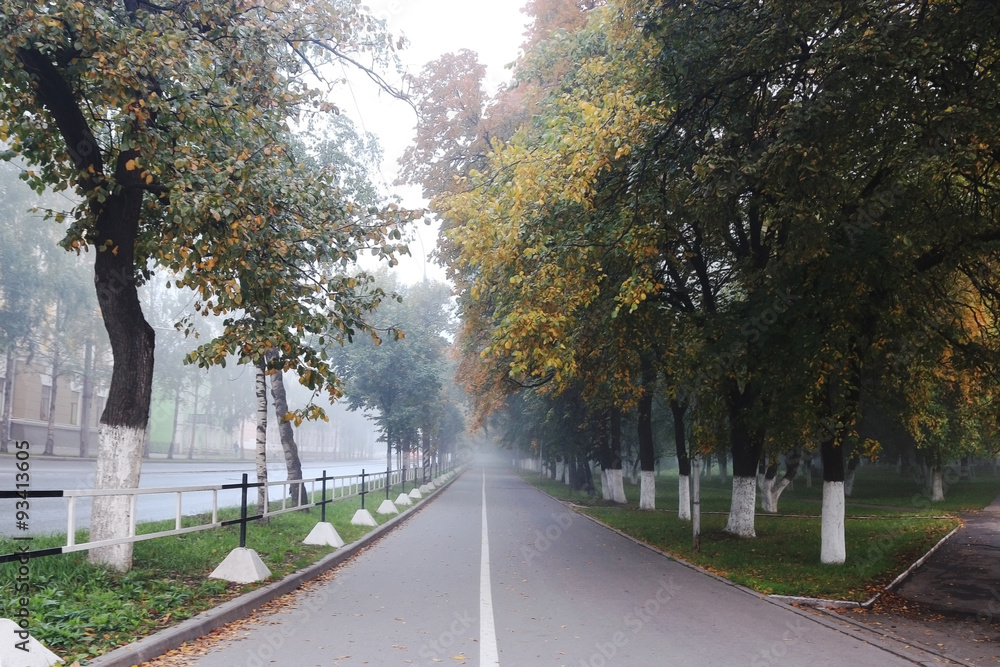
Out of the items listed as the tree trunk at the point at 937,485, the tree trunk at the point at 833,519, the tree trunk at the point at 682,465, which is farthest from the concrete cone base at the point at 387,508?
the tree trunk at the point at 937,485

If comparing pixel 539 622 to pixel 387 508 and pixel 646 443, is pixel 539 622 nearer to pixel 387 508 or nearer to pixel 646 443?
pixel 387 508

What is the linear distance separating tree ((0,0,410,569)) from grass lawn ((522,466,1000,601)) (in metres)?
7.93

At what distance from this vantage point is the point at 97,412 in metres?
64.7

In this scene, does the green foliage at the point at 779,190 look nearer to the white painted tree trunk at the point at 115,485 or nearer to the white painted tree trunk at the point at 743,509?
the white painted tree trunk at the point at 743,509

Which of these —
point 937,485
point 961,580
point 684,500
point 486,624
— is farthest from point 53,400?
point 937,485

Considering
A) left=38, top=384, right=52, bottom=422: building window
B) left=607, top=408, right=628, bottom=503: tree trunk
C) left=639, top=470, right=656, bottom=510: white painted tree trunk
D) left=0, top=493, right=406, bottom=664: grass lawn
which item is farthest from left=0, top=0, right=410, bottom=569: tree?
left=38, top=384, right=52, bottom=422: building window

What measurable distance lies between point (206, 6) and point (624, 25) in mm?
5999

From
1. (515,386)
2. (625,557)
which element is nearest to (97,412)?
(515,386)

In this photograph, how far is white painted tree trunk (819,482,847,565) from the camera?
12.5 metres

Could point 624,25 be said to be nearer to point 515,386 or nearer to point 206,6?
point 206,6

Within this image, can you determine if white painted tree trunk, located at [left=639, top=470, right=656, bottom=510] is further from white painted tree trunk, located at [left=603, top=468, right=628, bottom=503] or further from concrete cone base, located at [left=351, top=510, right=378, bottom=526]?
concrete cone base, located at [left=351, top=510, right=378, bottom=526]

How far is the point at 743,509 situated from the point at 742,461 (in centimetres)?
112

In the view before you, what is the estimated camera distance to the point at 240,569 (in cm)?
927

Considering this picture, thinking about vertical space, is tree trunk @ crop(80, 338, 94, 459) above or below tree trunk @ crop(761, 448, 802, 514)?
above
